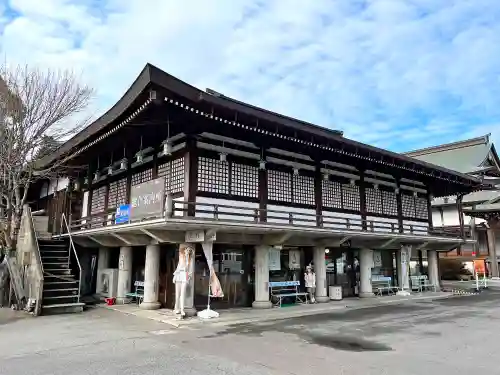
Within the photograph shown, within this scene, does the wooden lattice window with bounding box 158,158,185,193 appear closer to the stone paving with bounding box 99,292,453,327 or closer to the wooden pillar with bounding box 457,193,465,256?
the stone paving with bounding box 99,292,453,327

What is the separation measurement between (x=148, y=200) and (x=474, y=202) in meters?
29.6

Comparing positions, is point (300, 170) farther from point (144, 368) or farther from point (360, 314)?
point (144, 368)

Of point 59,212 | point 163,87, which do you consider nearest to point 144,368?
point 163,87

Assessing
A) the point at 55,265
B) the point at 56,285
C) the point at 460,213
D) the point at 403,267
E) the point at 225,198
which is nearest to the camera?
the point at 225,198

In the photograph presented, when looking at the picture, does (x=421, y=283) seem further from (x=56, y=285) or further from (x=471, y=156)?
(x=56, y=285)

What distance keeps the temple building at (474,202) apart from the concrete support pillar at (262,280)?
21.0 meters

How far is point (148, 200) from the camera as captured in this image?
37.8 ft

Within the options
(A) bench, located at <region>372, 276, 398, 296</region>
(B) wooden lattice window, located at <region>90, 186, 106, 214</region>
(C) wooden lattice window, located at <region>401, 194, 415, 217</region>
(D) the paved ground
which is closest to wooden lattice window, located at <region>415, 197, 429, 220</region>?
(C) wooden lattice window, located at <region>401, 194, 415, 217</region>

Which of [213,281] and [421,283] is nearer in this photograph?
[213,281]

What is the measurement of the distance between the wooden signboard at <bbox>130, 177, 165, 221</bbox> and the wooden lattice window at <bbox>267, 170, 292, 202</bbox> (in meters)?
4.63

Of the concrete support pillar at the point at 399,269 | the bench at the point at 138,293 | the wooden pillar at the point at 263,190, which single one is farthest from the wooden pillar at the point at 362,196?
the bench at the point at 138,293

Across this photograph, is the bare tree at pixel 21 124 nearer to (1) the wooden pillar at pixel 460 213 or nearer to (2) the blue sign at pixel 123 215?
(2) the blue sign at pixel 123 215

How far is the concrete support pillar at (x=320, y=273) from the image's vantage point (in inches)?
617

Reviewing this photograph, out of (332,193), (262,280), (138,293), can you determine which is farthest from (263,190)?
(138,293)
